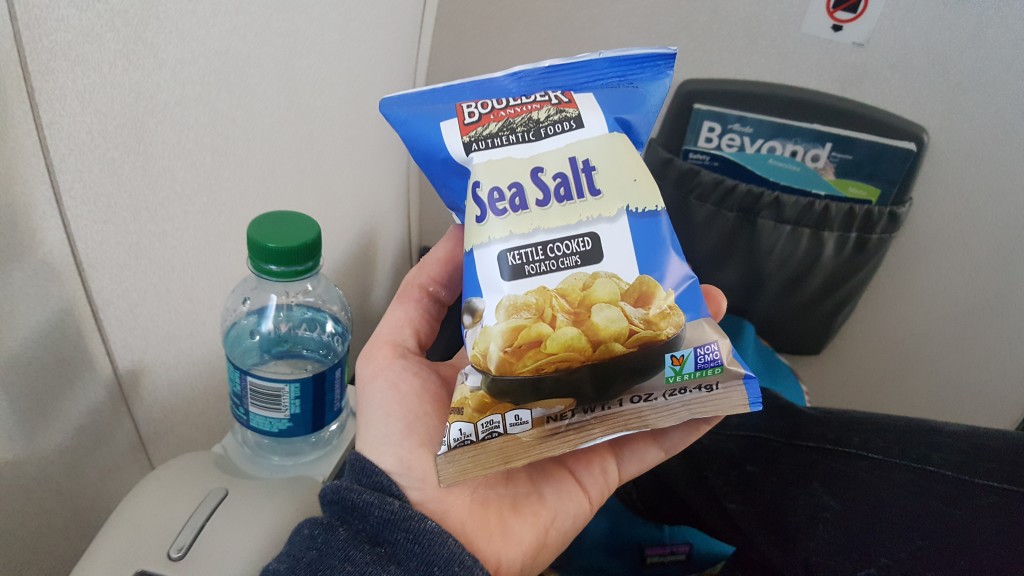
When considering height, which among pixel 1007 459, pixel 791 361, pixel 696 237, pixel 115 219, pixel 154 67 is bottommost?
pixel 791 361

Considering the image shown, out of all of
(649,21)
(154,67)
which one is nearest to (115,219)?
(154,67)

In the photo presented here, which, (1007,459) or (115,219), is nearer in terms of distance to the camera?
(115,219)

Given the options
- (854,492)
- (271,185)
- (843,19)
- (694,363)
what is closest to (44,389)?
(271,185)

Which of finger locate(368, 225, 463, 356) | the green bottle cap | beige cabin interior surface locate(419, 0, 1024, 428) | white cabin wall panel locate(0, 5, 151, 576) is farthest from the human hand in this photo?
beige cabin interior surface locate(419, 0, 1024, 428)

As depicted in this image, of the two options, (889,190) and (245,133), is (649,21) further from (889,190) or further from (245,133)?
(245,133)

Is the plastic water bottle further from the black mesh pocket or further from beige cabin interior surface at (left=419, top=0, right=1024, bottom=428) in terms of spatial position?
the black mesh pocket

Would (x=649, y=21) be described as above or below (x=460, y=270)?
above
